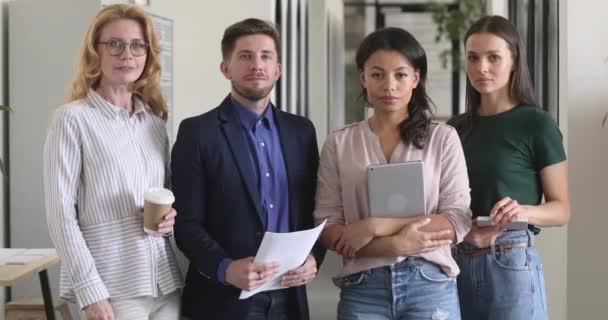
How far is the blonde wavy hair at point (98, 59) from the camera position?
1.84m

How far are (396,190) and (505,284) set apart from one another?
0.52 metres

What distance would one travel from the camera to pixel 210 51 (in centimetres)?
364

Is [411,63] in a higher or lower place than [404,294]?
higher

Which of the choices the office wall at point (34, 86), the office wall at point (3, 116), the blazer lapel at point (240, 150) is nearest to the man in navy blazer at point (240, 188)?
the blazer lapel at point (240, 150)

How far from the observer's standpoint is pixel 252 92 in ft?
6.14

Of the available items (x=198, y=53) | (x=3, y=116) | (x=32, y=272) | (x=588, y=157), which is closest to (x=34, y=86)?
(x=3, y=116)

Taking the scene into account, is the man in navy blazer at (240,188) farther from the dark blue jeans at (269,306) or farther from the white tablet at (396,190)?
the white tablet at (396,190)

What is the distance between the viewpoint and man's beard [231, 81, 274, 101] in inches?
73.7

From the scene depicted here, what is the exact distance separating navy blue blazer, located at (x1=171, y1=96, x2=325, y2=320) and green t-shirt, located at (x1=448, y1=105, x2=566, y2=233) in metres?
0.57

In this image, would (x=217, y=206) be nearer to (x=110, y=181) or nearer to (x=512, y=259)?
(x=110, y=181)

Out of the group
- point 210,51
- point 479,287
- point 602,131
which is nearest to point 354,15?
point 210,51

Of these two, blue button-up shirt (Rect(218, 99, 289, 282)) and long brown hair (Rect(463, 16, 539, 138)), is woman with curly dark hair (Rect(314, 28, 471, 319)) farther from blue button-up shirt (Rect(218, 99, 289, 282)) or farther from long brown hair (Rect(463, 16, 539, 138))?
long brown hair (Rect(463, 16, 539, 138))

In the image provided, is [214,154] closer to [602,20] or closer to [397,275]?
[397,275]

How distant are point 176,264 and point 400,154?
0.68 meters
